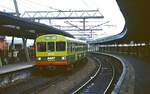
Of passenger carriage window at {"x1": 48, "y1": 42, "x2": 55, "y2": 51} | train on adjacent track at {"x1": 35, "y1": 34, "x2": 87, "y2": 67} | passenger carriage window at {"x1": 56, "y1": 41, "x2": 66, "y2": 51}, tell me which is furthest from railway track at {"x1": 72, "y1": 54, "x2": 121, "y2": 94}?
passenger carriage window at {"x1": 48, "y1": 42, "x2": 55, "y2": 51}

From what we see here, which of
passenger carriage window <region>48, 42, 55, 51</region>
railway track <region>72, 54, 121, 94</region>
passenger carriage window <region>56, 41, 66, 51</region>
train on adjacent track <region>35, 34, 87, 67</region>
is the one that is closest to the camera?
railway track <region>72, 54, 121, 94</region>

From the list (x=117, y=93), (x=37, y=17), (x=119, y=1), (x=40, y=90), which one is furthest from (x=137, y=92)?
(x=37, y=17)

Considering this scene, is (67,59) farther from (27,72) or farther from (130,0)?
(130,0)

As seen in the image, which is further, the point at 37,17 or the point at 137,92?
the point at 37,17

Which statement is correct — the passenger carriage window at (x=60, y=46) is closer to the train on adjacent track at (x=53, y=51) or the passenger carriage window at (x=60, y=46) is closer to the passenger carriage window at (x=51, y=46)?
the train on adjacent track at (x=53, y=51)

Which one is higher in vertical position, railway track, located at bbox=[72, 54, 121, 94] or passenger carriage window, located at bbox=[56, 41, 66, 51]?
passenger carriage window, located at bbox=[56, 41, 66, 51]

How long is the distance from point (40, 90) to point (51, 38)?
852 cm

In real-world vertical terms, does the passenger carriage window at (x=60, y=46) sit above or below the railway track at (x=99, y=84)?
above

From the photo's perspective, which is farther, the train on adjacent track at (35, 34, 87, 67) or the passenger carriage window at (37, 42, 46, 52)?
the passenger carriage window at (37, 42, 46, 52)

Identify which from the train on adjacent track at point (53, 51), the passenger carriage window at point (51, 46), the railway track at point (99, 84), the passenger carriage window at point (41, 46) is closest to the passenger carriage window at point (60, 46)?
the train on adjacent track at point (53, 51)

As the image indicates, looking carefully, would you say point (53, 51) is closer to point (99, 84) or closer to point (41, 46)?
point (41, 46)

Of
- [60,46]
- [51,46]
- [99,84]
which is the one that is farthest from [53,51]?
[99,84]

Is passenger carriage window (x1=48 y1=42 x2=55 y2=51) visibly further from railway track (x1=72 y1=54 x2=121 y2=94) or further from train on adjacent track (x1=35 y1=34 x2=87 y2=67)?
railway track (x1=72 y1=54 x2=121 y2=94)

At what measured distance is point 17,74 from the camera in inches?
909
